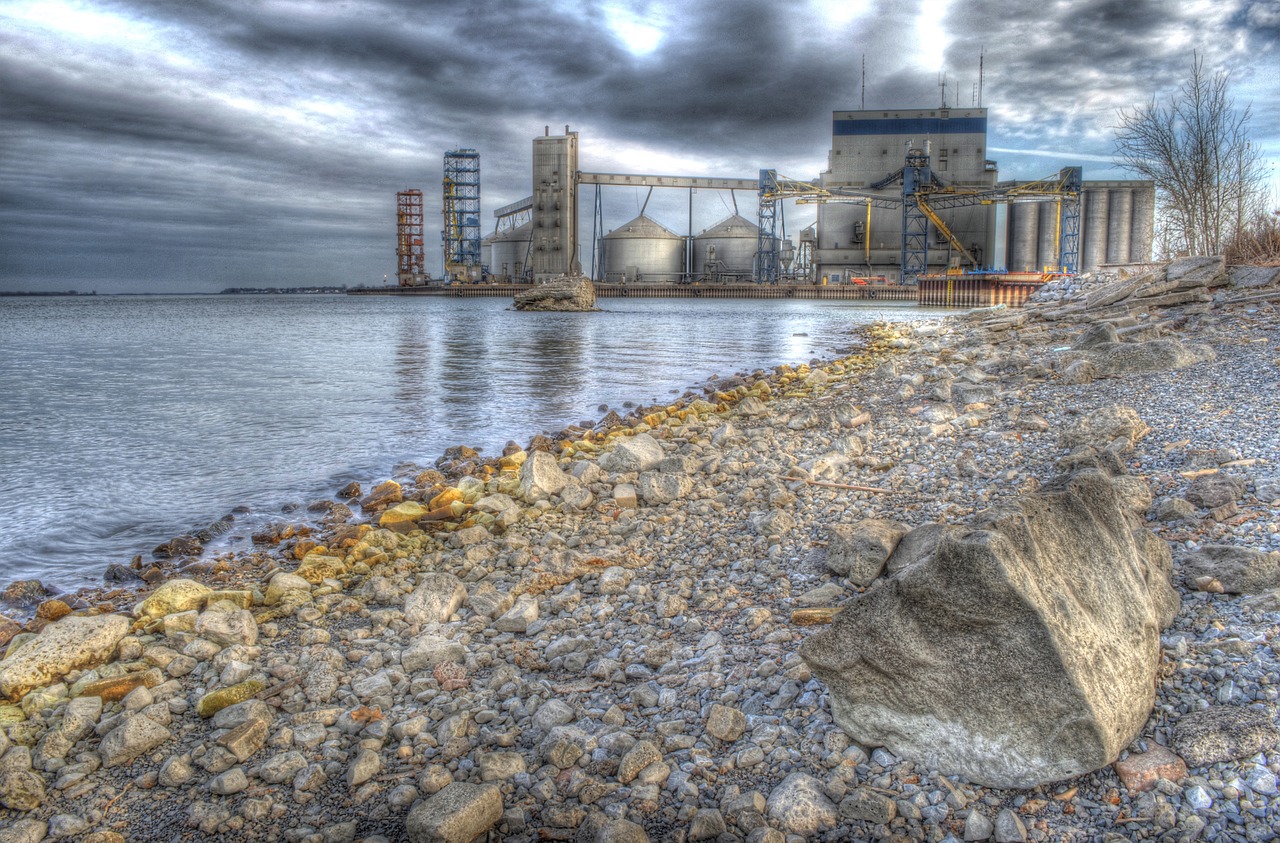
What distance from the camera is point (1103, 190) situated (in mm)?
56562

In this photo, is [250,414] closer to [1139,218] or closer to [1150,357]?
[1150,357]

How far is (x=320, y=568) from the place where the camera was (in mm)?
3799

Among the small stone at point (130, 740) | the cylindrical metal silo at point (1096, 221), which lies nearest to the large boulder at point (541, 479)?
the small stone at point (130, 740)

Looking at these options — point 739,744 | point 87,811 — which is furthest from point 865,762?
point 87,811

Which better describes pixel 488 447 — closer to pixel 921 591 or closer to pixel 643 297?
pixel 921 591

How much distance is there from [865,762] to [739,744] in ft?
1.08

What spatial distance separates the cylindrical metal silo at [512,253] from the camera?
7715cm

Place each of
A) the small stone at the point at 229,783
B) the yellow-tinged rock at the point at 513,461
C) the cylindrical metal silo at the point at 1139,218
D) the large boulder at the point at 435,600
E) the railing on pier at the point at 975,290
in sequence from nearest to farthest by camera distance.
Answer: the small stone at the point at 229,783
the large boulder at the point at 435,600
the yellow-tinged rock at the point at 513,461
the railing on pier at the point at 975,290
the cylindrical metal silo at the point at 1139,218

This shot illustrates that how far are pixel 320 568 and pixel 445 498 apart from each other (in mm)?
1233

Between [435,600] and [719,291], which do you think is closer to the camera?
[435,600]

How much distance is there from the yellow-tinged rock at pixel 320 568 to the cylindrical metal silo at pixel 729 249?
232 ft

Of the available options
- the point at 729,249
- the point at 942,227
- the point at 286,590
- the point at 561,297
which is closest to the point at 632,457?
the point at 286,590

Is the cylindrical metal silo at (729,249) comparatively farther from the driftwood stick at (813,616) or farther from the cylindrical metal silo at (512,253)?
the driftwood stick at (813,616)

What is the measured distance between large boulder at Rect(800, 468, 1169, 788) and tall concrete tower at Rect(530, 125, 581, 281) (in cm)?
6459
